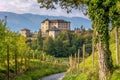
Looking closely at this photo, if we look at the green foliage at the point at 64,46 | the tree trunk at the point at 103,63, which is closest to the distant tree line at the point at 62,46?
the green foliage at the point at 64,46

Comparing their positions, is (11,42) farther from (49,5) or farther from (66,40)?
(66,40)

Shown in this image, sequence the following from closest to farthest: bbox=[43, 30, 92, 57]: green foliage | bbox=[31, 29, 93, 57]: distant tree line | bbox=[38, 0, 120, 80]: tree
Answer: bbox=[38, 0, 120, 80]: tree < bbox=[43, 30, 92, 57]: green foliage < bbox=[31, 29, 93, 57]: distant tree line

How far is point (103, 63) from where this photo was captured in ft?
85.1

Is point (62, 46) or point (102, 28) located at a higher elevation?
point (102, 28)

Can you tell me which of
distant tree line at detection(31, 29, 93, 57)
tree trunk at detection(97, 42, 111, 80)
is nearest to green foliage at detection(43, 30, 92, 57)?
distant tree line at detection(31, 29, 93, 57)

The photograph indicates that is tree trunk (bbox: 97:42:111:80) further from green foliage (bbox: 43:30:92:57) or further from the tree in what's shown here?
green foliage (bbox: 43:30:92:57)

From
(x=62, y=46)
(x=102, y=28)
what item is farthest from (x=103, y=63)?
(x=62, y=46)

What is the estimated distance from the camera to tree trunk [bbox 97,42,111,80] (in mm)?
25702

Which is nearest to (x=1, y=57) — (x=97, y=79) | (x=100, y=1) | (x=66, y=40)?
(x=97, y=79)

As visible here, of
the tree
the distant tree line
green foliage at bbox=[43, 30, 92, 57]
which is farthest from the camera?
the distant tree line

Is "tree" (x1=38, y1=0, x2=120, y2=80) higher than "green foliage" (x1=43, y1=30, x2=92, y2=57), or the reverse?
"tree" (x1=38, y1=0, x2=120, y2=80)

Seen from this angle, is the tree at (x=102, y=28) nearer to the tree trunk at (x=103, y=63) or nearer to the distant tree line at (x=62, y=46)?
the tree trunk at (x=103, y=63)

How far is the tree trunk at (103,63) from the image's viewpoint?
25.7m

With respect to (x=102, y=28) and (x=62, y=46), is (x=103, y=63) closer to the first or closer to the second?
(x=102, y=28)
